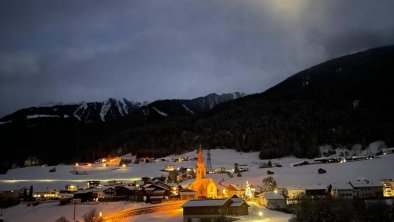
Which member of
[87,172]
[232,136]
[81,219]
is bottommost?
[81,219]

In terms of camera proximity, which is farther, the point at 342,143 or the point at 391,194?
the point at 342,143

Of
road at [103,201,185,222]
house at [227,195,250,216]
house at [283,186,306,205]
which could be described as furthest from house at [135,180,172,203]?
house at [283,186,306,205]

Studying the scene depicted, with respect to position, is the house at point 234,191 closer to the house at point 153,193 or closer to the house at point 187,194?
the house at point 187,194

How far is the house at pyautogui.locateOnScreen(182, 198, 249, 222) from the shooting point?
62.3 metres

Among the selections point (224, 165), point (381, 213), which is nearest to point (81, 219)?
point (381, 213)

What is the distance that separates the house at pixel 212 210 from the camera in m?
62.3

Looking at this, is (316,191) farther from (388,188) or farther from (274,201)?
(388,188)

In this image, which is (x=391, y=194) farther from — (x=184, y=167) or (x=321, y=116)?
(x=321, y=116)

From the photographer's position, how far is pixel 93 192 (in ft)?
278

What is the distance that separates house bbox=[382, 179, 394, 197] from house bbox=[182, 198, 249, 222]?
96.5 feet

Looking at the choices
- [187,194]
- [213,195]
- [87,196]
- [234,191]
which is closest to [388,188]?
[234,191]

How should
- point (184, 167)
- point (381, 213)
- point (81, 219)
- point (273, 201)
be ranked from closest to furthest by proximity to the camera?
point (381, 213) → point (81, 219) → point (273, 201) → point (184, 167)

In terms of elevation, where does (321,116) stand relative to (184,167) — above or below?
above

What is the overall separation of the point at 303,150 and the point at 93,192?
85.3 metres
